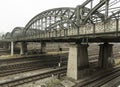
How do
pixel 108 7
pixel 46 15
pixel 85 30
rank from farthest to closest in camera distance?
pixel 46 15 < pixel 85 30 < pixel 108 7

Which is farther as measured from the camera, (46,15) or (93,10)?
(46,15)

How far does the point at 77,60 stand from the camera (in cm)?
2262

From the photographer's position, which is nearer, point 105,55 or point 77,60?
point 77,60

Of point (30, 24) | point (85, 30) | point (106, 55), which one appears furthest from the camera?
point (30, 24)

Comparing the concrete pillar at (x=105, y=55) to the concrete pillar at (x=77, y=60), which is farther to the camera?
the concrete pillar at (x=105, y=55)

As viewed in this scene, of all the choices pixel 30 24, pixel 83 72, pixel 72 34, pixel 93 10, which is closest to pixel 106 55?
pixel 83 72

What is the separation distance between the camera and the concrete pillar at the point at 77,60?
22.6m

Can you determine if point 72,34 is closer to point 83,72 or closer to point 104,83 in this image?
point 83,72

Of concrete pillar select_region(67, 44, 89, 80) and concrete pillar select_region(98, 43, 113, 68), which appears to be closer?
concrete pillar select_region(67, 44, 89, 80)

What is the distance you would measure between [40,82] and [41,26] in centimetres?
2584

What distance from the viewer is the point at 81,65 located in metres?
23.4

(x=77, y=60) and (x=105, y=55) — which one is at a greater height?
(x=105, y=55)

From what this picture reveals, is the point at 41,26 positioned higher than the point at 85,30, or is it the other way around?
the point at 41,26

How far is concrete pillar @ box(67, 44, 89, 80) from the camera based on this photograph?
22.6 metres
